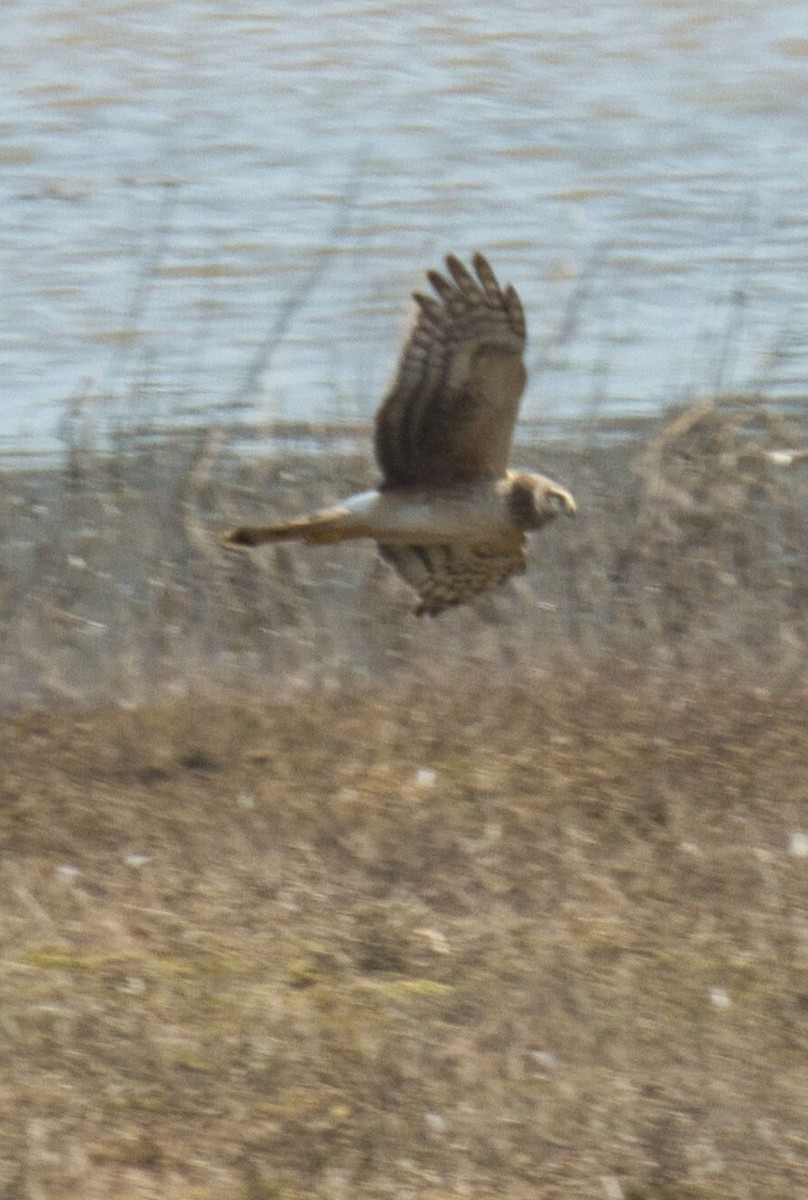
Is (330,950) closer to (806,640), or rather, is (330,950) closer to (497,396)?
(497,396)

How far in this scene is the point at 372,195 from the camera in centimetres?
1242

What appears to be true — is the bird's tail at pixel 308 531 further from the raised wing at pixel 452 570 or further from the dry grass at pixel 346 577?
the dry grass at pixel 346 577

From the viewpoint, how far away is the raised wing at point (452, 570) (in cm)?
558

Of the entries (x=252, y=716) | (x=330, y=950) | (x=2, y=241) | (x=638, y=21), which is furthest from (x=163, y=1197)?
(x=638, y=21)

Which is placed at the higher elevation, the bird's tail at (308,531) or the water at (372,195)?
the bird's tail at (308,531)

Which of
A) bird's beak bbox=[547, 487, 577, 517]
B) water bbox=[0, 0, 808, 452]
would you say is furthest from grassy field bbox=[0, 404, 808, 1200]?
bird's beak bbox=[547, 487, 577, 517]

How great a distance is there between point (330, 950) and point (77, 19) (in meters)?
10.7

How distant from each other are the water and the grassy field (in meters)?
0.55

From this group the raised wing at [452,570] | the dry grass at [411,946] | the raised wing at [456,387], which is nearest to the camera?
the dry grass at [411,946]

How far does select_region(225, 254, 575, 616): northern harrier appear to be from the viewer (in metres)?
5.13

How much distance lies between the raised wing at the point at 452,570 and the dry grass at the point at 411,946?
71cm

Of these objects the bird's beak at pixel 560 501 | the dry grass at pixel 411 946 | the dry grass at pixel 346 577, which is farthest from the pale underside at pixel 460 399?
the dry grass at pixel 346 577

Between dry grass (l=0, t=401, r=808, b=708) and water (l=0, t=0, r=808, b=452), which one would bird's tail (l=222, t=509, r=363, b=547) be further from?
water (l=0, t=0, r=808, b=452)

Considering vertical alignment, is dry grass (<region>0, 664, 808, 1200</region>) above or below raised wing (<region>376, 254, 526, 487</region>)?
below
